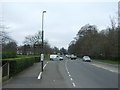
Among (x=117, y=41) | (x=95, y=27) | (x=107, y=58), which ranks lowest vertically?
(x=107, y=58)

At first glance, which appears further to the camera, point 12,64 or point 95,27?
point 95,27

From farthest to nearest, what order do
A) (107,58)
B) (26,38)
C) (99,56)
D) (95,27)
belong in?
1. (95,27)
2. (26,38)
3. (99,56)
4. (107,58)

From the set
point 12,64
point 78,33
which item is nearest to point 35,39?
point 78,33

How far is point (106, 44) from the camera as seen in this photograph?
210 feet

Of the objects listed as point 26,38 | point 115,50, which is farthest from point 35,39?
point 115,50

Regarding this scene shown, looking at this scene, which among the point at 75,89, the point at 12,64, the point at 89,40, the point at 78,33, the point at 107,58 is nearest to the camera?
the point at 75,89

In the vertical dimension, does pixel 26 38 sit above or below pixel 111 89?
above

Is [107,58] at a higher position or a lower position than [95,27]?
lower

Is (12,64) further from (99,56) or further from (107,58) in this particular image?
(99,56)

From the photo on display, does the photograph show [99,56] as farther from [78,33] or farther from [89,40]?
[78,33]

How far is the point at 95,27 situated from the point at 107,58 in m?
34.9

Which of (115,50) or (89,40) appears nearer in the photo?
(115,50)

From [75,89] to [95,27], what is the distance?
94597 millimetres

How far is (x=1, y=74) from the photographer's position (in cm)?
1591
